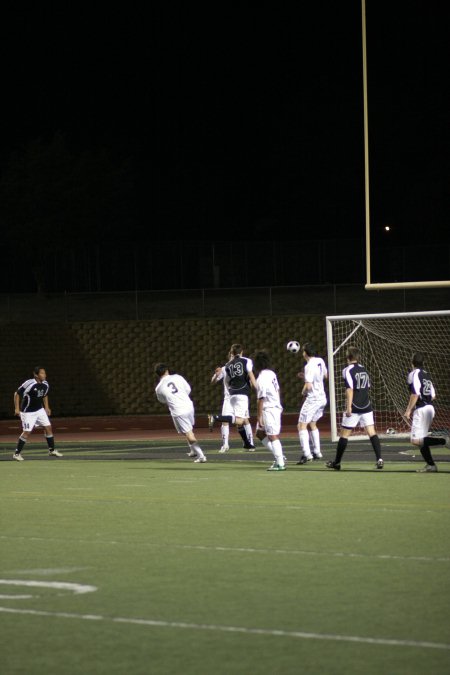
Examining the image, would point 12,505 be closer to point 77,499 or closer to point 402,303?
point 77,499

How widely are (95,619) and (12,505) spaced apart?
7574 millimetres

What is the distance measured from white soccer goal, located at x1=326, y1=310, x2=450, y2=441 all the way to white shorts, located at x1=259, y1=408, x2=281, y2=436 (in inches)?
247

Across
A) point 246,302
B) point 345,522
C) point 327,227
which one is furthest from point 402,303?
point 345,522

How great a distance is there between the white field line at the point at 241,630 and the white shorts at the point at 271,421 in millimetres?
11162

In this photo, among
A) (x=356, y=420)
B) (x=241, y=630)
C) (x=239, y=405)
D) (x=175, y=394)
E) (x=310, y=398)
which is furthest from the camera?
(x=239, y=405)

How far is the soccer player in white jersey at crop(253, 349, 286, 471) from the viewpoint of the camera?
776 inches

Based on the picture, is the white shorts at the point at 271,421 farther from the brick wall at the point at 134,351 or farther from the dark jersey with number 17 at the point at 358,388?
the brick wall at the point at 134,351

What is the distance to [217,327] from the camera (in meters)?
43.9

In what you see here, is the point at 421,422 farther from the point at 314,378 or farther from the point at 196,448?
the point at 196,448

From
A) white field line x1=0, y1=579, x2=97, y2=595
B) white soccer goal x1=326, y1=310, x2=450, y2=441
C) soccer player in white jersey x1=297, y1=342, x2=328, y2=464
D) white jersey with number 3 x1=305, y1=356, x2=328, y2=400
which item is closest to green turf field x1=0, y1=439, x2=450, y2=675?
white field line x1=0, y1=579, x2=97, y2=595

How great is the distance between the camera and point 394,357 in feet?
103

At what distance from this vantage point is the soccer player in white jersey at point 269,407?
64.7 feet

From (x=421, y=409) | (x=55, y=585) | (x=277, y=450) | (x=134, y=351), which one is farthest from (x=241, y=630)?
(x=134, y=351)

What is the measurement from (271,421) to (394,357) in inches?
484
